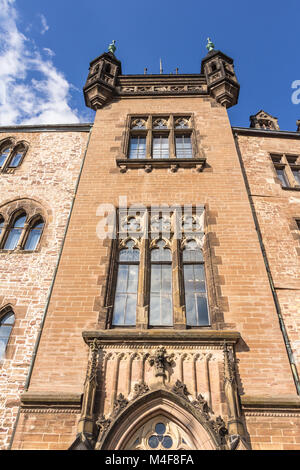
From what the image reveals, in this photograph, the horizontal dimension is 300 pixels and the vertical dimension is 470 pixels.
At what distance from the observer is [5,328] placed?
7.67 meters

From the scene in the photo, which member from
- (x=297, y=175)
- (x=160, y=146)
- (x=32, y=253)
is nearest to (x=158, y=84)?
(x=160, y=146)

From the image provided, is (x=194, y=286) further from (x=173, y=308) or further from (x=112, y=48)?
(x=112, y=48)

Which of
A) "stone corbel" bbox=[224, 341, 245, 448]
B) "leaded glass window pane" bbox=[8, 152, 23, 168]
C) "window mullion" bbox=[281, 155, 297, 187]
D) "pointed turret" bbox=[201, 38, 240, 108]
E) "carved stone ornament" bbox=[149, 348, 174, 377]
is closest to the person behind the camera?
"stone corbel" bbox=[224, 341, 245, 448]

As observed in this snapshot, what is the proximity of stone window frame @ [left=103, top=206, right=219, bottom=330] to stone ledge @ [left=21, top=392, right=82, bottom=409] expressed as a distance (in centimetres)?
156

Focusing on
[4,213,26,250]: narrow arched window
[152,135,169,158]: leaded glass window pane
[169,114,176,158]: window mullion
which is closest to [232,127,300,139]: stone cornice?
[169,114,176,158]: window mullion

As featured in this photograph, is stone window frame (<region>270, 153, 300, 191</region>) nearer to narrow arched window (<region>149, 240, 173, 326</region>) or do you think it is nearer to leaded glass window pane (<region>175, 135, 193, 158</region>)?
leaded glass window pane (<region>175, 135, 193, 158</region>)

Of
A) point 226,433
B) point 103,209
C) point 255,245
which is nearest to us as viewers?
point 226,433

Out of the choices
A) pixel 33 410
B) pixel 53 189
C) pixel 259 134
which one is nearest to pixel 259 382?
pixel 33 410

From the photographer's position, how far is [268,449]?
552cm

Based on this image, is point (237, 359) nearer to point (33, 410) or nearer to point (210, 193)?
point (33, 410)

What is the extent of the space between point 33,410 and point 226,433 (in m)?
3.34

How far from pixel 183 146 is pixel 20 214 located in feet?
19.2

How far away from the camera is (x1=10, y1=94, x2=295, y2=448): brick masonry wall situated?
6.47m

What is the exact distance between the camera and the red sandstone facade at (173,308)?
581 centimetres
